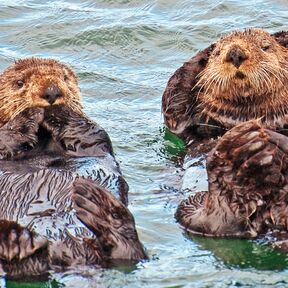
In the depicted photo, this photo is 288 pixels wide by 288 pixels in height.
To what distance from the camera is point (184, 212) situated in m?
7.09

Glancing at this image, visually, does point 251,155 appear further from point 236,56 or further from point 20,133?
point 20,133

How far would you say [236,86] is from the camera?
8.12m

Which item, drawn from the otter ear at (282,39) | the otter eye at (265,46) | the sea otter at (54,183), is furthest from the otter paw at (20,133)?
the otter ear at (282,39)

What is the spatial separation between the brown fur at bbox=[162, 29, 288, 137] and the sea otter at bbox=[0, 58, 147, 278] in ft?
3.26

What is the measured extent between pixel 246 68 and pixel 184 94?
0.77 metres

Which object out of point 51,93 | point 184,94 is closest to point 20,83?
point 51,93

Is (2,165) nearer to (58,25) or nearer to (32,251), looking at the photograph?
(32,251)

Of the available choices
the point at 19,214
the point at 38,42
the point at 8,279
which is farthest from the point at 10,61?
the point at 8,279

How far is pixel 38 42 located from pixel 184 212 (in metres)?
5.51

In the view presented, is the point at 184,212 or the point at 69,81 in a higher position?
the point at 69,81

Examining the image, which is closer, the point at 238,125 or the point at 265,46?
the point at 238,125

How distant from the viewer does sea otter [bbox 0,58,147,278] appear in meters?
6.09

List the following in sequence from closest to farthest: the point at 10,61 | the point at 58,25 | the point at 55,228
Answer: the point at 55,228
the point at 10,61
the point at 58,25

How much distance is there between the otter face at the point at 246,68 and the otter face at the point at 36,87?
1047 mm
